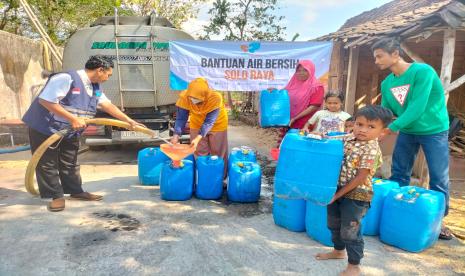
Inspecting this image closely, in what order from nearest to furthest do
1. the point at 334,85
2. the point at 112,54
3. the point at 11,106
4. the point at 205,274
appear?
the point at 205,274, the point at 112,54, the point at 334,85, the point at 11,106

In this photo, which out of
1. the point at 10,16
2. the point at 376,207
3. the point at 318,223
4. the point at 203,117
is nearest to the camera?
the point at 318,223

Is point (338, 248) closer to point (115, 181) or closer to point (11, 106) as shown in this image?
point (115, 181)

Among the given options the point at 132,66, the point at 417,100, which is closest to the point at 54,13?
the point at 132,66

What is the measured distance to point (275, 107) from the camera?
3.99 meters

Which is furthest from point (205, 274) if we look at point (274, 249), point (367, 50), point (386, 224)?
point (367, 50)

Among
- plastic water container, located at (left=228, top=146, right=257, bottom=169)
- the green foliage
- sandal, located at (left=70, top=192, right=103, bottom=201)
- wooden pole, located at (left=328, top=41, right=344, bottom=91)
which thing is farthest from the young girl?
the green foliage

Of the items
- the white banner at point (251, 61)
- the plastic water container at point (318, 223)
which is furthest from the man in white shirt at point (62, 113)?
the white banner at point (251, 61)

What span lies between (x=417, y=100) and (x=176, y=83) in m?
4.39

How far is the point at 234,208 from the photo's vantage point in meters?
3.88

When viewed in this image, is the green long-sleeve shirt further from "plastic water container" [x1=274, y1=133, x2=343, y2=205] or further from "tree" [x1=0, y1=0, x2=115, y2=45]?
A: "tree" [x1=0, y1=0, x2=115, y2=45]

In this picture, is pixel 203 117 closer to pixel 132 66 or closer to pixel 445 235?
pixel 132 66

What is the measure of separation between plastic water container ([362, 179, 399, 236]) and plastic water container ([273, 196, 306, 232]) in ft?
1.83

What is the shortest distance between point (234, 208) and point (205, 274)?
1409mm

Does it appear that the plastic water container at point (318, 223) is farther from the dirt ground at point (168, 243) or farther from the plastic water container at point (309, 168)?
the plastic water container at point (309, 168)
